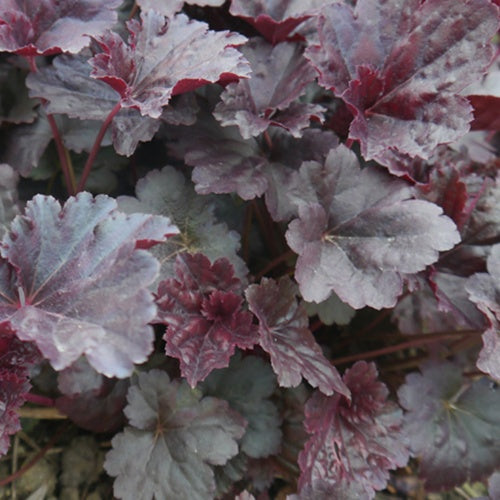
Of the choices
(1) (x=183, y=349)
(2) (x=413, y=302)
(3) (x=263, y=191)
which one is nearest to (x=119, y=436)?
(1) (x=183, y=349)

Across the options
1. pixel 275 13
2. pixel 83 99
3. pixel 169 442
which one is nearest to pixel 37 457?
pixel 169 442

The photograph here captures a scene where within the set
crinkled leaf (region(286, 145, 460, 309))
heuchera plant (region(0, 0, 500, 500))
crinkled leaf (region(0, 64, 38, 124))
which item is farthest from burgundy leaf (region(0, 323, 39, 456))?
crinkled leaf (region(0, 64, 38, 124))

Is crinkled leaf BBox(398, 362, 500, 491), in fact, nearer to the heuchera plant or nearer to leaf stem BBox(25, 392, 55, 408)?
the heuchera plant

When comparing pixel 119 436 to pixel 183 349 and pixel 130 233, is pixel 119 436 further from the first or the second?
pixel 130 233

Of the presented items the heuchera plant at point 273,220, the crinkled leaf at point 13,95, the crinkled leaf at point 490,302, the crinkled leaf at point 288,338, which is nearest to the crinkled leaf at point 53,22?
the heuchera plant at point 273,220

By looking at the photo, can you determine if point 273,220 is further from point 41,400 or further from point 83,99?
point 41,400
